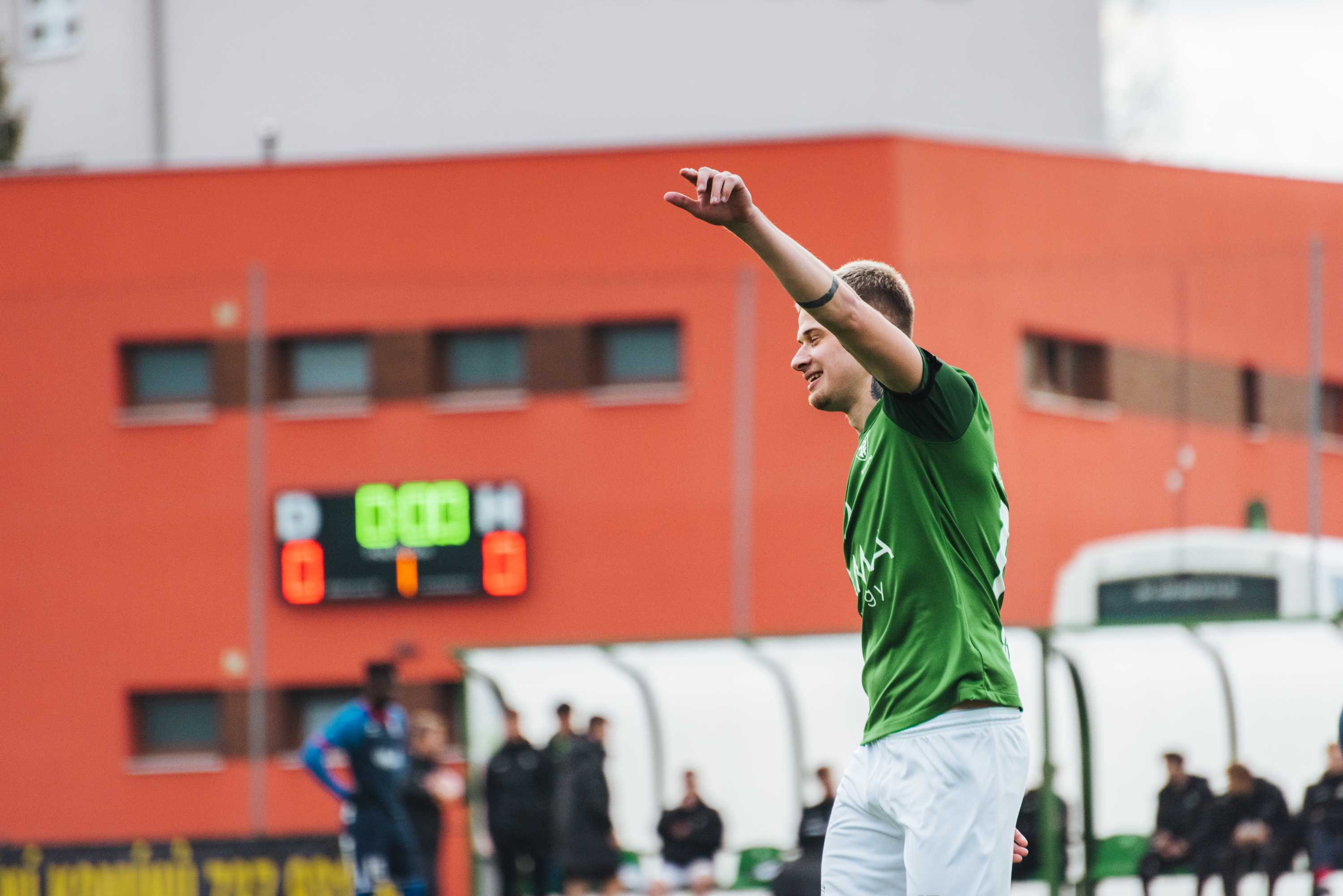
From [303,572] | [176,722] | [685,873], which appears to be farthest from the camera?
[176,722]

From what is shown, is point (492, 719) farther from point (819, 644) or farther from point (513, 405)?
point (513, 405)

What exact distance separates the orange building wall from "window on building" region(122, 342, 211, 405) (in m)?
0.42

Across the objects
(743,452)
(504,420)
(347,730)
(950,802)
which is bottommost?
(347,730)

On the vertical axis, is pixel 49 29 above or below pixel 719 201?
above

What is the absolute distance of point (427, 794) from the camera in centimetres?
1338

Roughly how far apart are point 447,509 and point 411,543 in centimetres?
54

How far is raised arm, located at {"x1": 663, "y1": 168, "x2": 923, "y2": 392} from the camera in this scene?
3.35 metres

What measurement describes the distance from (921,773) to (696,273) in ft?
56.8

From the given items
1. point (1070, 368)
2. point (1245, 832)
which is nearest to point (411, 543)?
point (1070, 368)

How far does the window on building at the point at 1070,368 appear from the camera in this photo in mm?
21609

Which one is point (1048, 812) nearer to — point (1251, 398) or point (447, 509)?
point (447, 509)

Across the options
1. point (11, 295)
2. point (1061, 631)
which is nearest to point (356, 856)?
point (1061, 631)

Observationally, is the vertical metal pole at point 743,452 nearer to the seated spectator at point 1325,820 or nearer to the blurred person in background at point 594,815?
the blurred person in background at point 594,815

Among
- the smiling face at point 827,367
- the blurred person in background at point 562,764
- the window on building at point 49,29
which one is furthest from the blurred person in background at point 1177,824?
the window on building at point 49,29
